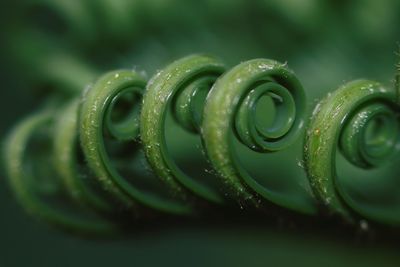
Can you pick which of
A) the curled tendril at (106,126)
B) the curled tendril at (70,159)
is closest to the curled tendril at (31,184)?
the curled tendril at (70,159)

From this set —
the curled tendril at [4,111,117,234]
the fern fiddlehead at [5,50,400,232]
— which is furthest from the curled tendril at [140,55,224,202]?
the curled tendril at [4,111,117,234]

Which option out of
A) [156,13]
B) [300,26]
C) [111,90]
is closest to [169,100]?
[111,90]

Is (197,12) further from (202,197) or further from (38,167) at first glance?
(202,197)

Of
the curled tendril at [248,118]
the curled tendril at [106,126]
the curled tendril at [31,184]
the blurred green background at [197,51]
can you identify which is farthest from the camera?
the blurred green background at [197,51]

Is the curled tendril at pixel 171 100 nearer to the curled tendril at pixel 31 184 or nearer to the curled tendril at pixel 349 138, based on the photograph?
the curled tendril at pixel 349 138

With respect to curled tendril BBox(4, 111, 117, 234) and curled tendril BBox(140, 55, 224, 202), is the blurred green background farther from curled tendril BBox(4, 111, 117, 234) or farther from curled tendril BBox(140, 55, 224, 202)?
curled tendril BBox(140, 55, 224, 202)

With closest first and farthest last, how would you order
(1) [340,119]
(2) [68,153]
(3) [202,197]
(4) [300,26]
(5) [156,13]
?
(1) [340,119] → (3) [202,197] → (2) [68,153] → (4) [300,26] → (5) [156,13]
